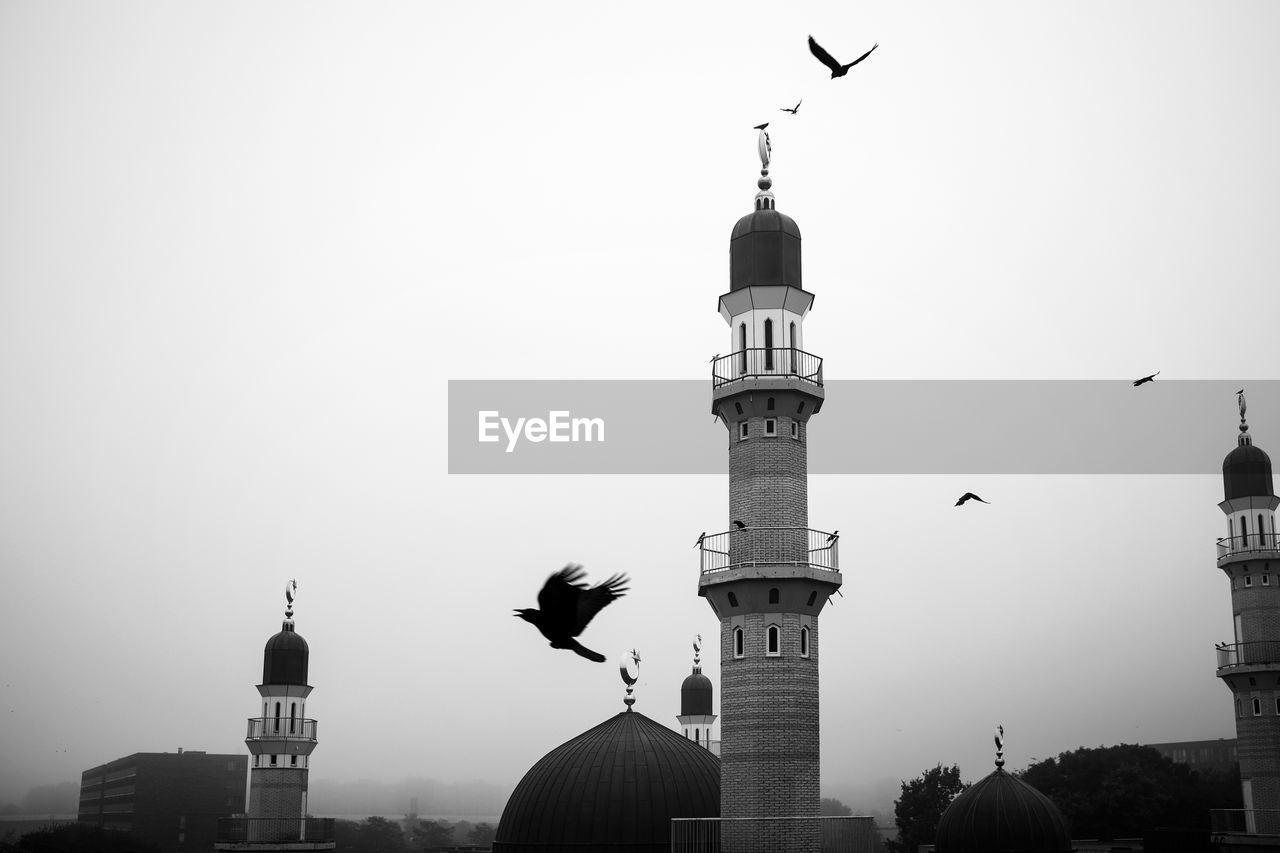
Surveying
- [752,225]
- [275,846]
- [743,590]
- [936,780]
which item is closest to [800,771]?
[743,590]

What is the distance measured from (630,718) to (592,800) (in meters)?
4.55

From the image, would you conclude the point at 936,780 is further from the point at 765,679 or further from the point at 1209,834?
the point at 765,679

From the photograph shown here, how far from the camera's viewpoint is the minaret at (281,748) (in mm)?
64312

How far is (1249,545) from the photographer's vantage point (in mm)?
57250

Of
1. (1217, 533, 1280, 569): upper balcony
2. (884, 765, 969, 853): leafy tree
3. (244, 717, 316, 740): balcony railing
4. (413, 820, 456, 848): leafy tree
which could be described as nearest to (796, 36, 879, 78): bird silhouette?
(1217, 533, 1280, 569): upper balcony

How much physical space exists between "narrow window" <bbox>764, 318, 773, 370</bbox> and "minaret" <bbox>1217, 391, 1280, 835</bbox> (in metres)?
27.5

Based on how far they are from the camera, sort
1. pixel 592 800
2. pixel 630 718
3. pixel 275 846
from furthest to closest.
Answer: pixel 275 846, pixel 630 718, pixel 592 800

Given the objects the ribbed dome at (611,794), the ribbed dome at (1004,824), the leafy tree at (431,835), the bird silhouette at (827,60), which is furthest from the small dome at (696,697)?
the leafy tree at (431,835)

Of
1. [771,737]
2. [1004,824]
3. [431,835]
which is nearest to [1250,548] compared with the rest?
[1004,824]

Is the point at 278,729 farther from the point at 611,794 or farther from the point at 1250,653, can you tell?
the point at 1250,653

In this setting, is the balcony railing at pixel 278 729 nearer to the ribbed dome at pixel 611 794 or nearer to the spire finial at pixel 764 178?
the ribbed dome at pixel 611 794

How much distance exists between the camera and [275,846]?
63469 millimetres

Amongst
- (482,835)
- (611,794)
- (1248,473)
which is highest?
(1248,473)

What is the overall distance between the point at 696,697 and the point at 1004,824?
2200cm
